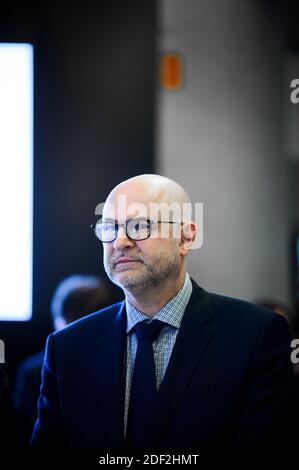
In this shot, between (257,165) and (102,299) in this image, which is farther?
(257,165)

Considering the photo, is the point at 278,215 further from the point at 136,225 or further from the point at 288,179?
the point at 136,225

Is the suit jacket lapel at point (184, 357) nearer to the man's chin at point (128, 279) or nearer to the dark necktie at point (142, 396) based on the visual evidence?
the dark necktie at point (142, 396)

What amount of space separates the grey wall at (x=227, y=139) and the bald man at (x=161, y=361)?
866 mm

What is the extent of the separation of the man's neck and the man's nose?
13cm

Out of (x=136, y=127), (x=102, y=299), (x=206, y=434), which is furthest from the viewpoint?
(x=136, y=127)

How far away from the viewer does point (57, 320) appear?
1999 mm

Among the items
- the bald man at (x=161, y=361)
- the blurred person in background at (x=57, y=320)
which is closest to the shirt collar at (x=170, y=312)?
the bald man at (x=161, y=361)

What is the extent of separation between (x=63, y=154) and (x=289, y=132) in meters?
1.31

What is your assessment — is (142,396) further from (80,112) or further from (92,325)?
(80,112)

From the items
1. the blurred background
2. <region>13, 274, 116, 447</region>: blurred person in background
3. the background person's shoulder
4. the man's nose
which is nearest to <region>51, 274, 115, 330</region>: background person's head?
<region>13, 274, 116, 447</region>: blurred person in background

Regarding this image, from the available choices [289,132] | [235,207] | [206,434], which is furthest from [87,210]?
[289,132]

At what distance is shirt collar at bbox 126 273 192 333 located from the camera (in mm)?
1387

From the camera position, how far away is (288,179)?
2.86 metres

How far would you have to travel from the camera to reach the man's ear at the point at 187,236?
1.40m
